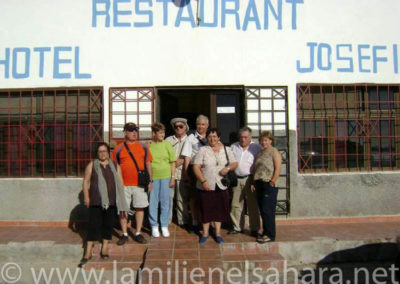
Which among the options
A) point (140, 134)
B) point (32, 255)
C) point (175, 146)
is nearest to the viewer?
point (32, 255)

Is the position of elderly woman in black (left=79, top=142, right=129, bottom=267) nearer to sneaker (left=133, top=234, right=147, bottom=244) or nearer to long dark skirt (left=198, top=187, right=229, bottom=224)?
sneaker (left=133, top=234, right=147, bottom=244)

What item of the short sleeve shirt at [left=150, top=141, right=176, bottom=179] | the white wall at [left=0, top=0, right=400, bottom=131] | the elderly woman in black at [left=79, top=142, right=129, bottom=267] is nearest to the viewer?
the elderly woman in black at [left=79, top=142, right=129, bottom=267]

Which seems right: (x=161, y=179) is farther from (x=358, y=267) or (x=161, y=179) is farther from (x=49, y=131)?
(x=358, y=267)

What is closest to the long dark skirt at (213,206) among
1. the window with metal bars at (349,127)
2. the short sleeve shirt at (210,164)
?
the short sleeve shirt at (210,164)

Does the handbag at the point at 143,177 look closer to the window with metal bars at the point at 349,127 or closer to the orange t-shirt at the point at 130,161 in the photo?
the orange t-shirt at the point at 130,161

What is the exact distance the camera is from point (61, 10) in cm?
659

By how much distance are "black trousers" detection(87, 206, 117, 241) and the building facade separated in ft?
5.56

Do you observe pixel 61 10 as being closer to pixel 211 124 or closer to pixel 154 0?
pixel 154 0

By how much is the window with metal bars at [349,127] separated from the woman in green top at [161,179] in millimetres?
2521

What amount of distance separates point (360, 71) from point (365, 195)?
2209mm

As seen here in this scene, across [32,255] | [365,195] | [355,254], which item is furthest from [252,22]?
[32,255]

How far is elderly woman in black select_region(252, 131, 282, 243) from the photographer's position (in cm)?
522

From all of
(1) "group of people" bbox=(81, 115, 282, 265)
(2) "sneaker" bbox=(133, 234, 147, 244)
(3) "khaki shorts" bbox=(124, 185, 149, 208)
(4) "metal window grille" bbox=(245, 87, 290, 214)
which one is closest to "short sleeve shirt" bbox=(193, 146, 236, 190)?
(1) "group of people" bbox=(81, 115, 282, 265)

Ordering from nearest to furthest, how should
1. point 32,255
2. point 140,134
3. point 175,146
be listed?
point 32,255 → point 175,146 → point 140,134
